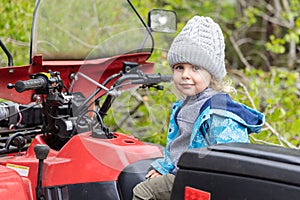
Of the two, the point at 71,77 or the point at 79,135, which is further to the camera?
the point at 71,77

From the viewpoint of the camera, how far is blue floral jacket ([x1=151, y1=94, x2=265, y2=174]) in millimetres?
2479

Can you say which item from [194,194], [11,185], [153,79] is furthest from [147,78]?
[194,194]

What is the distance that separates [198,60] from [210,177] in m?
0.63

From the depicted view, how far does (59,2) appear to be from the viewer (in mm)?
3396

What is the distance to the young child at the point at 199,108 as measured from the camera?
250 centimetres

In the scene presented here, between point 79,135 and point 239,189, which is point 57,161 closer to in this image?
point 79,135

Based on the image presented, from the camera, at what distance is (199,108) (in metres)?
2.62

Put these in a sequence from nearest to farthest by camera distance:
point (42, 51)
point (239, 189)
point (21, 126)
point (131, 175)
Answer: point (239, 189), point (131, 175), point (42, 51), point (21, 126)

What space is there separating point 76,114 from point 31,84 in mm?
338

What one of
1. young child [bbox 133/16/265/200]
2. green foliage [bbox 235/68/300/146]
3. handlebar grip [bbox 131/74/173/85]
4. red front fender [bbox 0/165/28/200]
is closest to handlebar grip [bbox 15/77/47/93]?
red front fender [bbox 0/165/28/200]

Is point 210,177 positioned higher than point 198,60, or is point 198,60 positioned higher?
point 198,60

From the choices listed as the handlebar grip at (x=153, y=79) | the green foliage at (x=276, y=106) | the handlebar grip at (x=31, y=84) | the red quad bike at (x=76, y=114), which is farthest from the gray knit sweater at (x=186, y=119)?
the green foliage at (x=276, y=106)

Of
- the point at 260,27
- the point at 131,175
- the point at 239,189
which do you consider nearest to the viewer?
the point at 239,189

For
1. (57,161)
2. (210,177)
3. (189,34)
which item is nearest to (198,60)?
(189,34)
